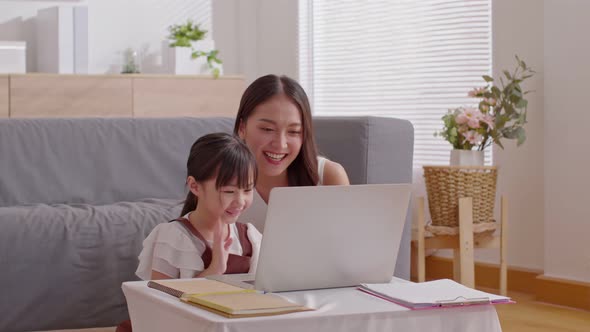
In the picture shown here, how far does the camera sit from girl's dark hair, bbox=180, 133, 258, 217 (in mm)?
1873

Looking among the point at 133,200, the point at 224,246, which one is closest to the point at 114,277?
the point at 133,200

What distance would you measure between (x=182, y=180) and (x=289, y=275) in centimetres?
205

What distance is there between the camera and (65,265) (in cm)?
278

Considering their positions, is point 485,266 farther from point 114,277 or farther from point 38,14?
point 38,14

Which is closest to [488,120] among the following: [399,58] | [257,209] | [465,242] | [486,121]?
[486,121]

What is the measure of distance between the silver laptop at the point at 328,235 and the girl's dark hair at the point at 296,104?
0.76 m

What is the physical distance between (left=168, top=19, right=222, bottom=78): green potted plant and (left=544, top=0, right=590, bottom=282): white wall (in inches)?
86.7

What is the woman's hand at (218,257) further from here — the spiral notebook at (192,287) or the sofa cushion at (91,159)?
the sofa cushion at (91,159)

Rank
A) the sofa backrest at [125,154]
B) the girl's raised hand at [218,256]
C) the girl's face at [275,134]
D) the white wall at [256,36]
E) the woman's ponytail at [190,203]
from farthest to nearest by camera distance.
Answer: the white wall at [256,36] < the sofa backrest at [125,154] < the girl's face at [275,134] < the woman's ponytail at [190,203] < the girl's raised hand at [218,256]

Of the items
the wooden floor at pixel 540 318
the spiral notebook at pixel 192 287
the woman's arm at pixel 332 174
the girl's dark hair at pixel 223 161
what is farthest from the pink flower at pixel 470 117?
the spiral notebook at pixel 192 287

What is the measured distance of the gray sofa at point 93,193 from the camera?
2754 mm

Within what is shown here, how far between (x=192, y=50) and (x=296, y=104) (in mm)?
3175

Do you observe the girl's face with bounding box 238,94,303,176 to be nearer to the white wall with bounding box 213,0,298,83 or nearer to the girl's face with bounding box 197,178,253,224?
the girl's face with bounding box 197,178,253,224

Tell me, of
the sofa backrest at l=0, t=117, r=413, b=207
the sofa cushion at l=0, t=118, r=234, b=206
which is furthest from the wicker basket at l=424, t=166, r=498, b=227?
the sofa cushion at l=0, t=118, r=234, b=206
